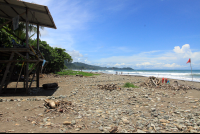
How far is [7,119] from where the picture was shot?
520 centimetres

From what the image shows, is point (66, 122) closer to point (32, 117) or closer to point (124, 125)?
point (32, 117)

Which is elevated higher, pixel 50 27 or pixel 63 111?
pixel 50 27

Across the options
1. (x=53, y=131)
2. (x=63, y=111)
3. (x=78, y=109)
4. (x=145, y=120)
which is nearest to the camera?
(x=53, y=131)

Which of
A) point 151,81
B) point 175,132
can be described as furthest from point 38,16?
point 151,81

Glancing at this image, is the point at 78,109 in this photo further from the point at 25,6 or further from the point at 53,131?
the point at 25,6

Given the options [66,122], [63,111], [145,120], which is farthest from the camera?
[63,111]

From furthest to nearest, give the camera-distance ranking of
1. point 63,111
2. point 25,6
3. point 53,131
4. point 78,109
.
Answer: point 25,6, point 78,109, point 63,111, point 53,131

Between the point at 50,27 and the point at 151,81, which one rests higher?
the point at 50,27

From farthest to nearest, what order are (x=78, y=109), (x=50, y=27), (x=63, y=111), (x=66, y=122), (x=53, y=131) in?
(x=50, y=27)
(x=78, y=109)
(x=63, y=111)
(x=66, y=122)
(x=53, y=131)

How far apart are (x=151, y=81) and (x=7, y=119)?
15.5 metres

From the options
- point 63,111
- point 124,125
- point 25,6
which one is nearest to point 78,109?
point 63,111

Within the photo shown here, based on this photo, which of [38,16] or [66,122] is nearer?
[66,122]

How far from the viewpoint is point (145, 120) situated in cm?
539

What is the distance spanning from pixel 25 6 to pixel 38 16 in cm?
160
